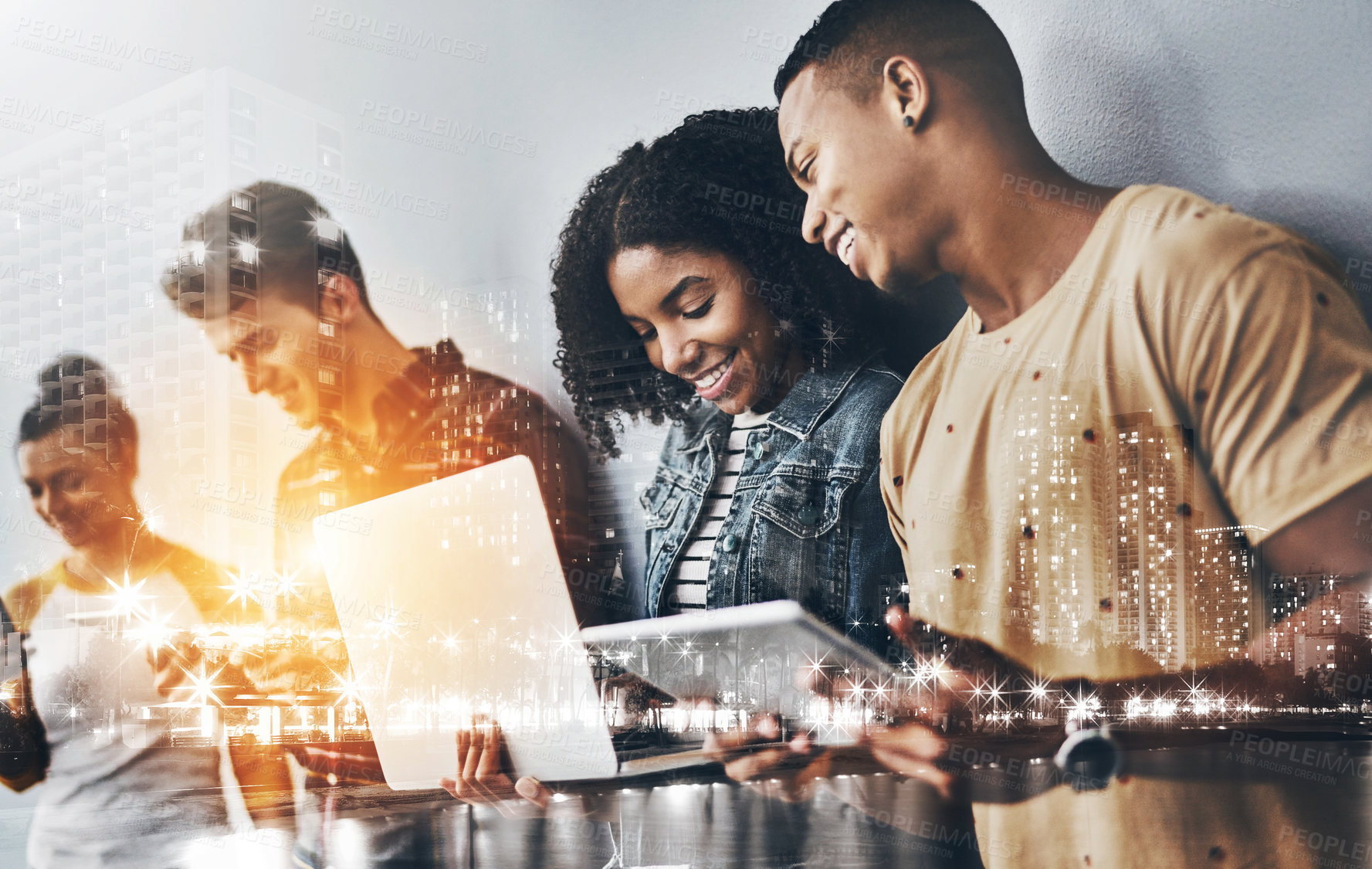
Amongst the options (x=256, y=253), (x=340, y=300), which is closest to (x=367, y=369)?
(x=340, y=300)

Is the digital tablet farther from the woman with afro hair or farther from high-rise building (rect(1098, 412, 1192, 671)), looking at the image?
high-rise building (rect(1098, 412, 1192, 671))

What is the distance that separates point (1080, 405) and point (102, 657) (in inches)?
120

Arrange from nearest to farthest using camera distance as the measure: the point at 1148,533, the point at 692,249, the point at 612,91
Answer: the point at 1148,533
the point at 692,249
the point at 612,91

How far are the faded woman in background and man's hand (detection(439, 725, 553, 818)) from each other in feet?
2.57

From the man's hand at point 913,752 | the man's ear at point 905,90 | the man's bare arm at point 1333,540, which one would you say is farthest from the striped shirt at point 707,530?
the man's bare arm at point 1333,540

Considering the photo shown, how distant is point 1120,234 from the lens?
2.13 metres

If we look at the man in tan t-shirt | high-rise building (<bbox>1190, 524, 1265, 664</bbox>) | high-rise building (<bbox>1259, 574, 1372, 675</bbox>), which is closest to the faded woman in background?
the man in tan t-shirt

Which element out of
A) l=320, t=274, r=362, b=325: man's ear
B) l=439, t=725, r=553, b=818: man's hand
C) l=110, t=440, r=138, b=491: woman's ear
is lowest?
l=439, t=725, r=553, b=818: man's hand

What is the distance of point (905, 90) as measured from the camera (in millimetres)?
2227

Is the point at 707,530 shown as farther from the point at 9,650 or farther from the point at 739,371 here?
the point at 9,650

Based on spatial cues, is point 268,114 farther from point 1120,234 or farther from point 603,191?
point 1120,234

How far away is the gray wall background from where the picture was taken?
2068mm

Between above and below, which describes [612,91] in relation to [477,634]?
above

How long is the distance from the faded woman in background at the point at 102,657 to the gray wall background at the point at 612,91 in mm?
137
